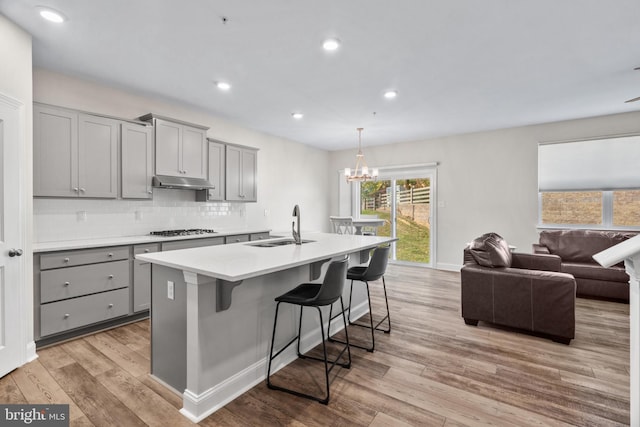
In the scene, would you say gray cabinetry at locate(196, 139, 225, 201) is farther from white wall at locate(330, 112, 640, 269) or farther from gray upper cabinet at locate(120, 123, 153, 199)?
white wall at locate(330, 112, 640, 269)

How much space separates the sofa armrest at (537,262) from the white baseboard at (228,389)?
269 cm

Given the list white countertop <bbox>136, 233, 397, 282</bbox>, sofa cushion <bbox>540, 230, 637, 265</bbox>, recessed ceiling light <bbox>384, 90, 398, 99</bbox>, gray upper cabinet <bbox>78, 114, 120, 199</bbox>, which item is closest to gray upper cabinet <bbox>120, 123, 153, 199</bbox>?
gray upper cabinet <bbox>78, 114, 120, 199</bbox>

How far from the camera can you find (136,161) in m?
3.63

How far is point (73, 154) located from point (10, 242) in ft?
3.68

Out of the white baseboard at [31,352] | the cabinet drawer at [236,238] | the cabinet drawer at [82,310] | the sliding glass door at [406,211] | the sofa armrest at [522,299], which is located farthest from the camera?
the sliding glass door at [406,211]

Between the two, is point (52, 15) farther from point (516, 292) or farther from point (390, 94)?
point (516, 292)

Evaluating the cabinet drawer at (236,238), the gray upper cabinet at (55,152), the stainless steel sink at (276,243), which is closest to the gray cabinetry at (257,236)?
the cabinet drawer at (236,238)

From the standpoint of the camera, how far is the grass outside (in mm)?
6445

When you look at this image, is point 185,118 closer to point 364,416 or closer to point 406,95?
point 406,95

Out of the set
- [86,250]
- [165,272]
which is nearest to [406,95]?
[165,272]

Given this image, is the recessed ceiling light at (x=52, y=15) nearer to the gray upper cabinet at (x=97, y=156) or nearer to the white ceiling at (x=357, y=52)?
the white ceiling at (x=357, y=52)

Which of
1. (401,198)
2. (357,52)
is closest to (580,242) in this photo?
(401,198)

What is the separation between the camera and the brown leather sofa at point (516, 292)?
2.89m

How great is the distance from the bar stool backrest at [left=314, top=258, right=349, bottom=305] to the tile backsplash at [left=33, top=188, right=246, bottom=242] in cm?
292
